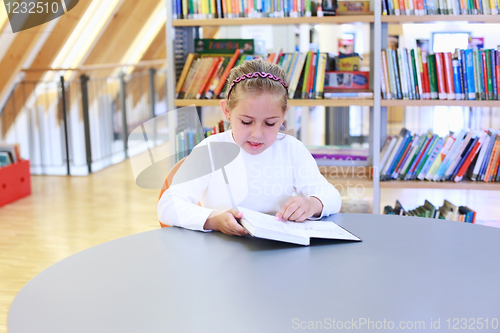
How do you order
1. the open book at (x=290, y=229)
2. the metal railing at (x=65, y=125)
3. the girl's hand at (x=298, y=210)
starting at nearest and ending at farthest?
the open book at (x=290, y=229) < the girl's hand at (x=298, y=210) < the metal railing at (x=65, y=125)

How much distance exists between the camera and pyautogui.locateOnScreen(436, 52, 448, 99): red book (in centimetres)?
242

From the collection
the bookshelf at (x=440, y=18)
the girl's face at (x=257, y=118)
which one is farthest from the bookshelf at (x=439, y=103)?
the girl's face at (x=257, y=118)

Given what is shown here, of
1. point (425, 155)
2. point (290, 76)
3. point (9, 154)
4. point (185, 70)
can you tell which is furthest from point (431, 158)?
point (9, 154)

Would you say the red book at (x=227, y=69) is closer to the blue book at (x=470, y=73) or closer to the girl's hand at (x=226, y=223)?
the blue book at (x=470, y=73)

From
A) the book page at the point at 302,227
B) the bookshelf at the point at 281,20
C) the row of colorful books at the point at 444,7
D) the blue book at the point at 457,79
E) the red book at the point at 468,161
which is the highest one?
the row of colorful books at the point at 444,7

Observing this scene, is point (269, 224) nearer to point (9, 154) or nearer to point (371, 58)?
point (371, 58)

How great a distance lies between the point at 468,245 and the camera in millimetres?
1090

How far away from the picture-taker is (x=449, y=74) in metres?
2.42

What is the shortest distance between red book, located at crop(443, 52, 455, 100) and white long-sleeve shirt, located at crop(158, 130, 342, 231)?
1.17 metres

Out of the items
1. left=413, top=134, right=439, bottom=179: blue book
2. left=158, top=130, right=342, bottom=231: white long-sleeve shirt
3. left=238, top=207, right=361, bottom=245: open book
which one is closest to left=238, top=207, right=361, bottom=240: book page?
left=238, top=207, right=361, bottom=245: open book

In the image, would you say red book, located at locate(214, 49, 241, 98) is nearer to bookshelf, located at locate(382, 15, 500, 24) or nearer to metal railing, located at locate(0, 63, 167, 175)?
bookshelf, located at locate(382, 15, 500, 24)

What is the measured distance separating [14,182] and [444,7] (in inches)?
119

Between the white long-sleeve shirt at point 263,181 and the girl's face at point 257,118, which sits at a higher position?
the girl's face at point 257,118

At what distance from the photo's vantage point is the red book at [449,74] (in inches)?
94.7
